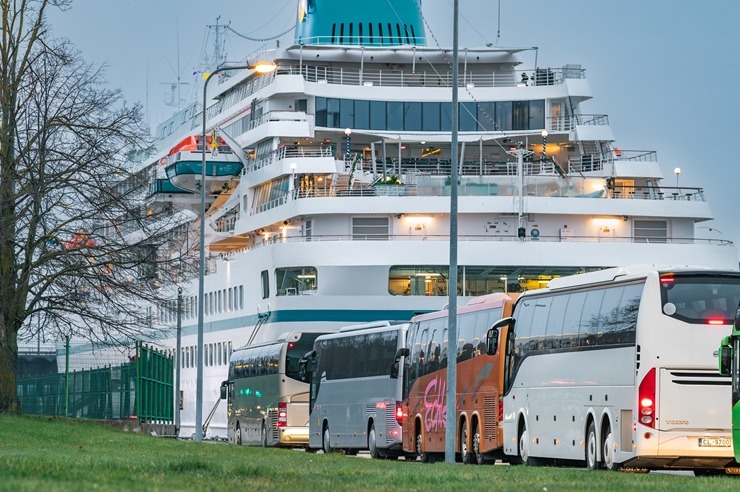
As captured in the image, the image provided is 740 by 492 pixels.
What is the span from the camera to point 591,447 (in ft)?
86.9

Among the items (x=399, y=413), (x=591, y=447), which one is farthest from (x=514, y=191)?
(x=591, y=447)

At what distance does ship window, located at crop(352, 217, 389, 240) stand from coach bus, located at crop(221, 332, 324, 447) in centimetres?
669

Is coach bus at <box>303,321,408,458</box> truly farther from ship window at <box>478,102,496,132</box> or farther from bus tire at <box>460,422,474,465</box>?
ship window at <box>478,102,496,132</box>

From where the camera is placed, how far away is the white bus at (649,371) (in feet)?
79.3

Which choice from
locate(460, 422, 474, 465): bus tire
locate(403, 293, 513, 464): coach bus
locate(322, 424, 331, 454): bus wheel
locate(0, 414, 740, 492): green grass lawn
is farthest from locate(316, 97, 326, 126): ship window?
locate(0, 414, 740, 492): green grass lawn

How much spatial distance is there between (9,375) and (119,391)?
5.31m

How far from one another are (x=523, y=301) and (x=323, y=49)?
31.9 metres

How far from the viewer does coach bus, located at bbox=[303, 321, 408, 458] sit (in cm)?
3950

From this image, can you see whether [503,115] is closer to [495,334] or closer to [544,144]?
[544,144]

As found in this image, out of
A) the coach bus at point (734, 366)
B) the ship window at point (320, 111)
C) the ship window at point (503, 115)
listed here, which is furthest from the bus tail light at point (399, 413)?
the ship window at point (320, 111)

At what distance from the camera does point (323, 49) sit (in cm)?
6159

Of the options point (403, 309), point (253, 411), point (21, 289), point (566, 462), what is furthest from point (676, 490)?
point (403, 309)

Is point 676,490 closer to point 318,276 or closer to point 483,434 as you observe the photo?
point 483,434

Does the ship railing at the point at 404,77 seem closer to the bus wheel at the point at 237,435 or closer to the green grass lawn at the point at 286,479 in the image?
the bus wheel at the point at 237,435
